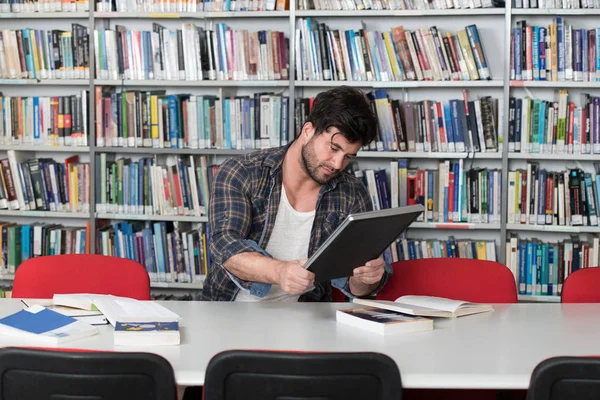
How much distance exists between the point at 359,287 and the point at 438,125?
5.28 feet

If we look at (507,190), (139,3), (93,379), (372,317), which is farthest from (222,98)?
(93,379)

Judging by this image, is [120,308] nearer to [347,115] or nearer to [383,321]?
[383,321]

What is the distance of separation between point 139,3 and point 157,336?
8.66ft

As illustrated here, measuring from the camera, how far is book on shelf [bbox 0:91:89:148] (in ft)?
13.5

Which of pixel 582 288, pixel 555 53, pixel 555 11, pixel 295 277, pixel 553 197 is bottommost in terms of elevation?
pixel 582 288

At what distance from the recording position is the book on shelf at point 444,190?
3.86 metres

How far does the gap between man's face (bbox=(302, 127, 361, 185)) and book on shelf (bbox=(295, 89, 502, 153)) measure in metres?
1.44

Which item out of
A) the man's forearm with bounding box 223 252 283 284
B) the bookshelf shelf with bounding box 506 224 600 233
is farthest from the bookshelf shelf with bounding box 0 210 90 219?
the bookshelf shelf with bounding box 506 224 600 233

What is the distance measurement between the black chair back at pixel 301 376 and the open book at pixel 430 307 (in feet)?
1.76

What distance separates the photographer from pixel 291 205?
2602 mm

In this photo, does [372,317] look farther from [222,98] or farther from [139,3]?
[139,3]

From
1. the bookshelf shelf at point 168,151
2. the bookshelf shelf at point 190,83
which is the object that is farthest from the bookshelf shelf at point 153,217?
the bookshelf shelf at point 190,83

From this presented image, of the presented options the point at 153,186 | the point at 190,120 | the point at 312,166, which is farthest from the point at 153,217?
the point at 312,166

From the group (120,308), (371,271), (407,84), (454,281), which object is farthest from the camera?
(407,84)
